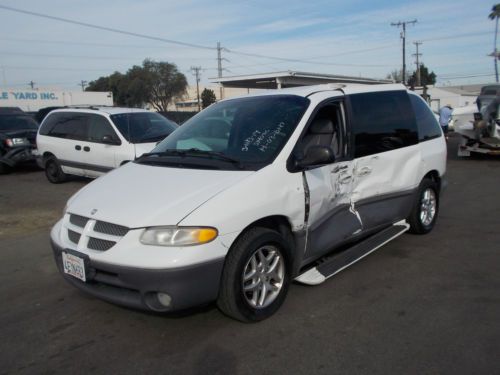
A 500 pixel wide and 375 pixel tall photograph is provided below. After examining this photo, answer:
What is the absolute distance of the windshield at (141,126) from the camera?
948 centimetres

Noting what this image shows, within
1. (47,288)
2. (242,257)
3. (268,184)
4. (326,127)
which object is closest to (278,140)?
(268,184)

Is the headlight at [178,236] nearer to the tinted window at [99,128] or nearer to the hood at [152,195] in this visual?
the hood at [152,195]

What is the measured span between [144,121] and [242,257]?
736cm

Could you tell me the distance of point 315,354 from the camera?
3111mm

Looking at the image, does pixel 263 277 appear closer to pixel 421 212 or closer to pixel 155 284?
pixel 155 284

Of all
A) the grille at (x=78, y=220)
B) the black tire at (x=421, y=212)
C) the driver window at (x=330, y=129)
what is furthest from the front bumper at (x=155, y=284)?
the black tire at (x=421, y=212)

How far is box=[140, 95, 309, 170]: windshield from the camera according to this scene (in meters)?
3.83

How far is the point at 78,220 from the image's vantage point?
3.60 metres

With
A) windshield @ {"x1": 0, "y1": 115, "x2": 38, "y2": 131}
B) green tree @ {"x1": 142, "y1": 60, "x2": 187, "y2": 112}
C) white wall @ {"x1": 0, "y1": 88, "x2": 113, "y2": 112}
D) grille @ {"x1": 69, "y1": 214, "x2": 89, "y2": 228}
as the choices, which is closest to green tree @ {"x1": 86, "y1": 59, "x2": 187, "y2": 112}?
green tree @ {"x1": 142, "y1": 60, "x2": 187, "y2": 112}

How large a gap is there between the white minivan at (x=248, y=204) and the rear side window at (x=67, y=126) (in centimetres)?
613

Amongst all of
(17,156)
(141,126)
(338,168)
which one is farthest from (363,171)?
(17,156)

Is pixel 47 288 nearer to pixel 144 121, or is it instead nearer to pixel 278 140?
pixel 278 140

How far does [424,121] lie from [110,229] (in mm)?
4180

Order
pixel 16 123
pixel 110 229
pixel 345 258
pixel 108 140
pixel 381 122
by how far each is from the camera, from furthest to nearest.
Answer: pixel 16 123
pixel 108 140
pixel 381 122
pixel 345 258
pixel 110 229
